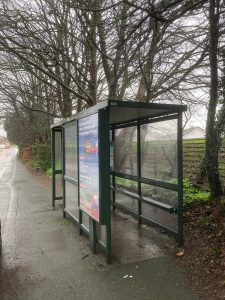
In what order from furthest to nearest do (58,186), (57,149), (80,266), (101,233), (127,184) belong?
(58,186)
(57,149)
(127,184)
(101,233)
(80,266)

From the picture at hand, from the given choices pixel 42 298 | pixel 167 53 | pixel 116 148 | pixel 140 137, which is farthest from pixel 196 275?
pixel 167 53

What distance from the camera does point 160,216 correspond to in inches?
233

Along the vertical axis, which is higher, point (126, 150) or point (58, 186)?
point (126, 150)

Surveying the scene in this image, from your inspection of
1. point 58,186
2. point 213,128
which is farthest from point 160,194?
point 58,186

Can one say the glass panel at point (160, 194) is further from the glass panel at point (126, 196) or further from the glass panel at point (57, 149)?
the glass panel at point (57, 149)

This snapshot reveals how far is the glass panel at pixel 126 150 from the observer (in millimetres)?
6832

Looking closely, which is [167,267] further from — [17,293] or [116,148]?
[116,148]

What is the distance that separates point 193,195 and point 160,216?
55.3 inches

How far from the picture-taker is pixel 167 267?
14.7 ft

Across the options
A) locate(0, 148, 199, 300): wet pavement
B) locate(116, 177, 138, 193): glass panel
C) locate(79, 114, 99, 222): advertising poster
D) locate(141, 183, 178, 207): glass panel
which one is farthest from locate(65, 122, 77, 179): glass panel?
locate(141, 183, 178, 207): glass panel

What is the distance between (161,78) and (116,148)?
2.86 metres

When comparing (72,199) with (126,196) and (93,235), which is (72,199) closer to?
(126,196)

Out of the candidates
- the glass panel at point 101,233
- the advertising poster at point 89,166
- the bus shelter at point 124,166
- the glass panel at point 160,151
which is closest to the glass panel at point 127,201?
the bus shelter at point 124,166

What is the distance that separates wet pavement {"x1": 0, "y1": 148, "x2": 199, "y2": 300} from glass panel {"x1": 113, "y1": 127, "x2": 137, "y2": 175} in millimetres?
1170
